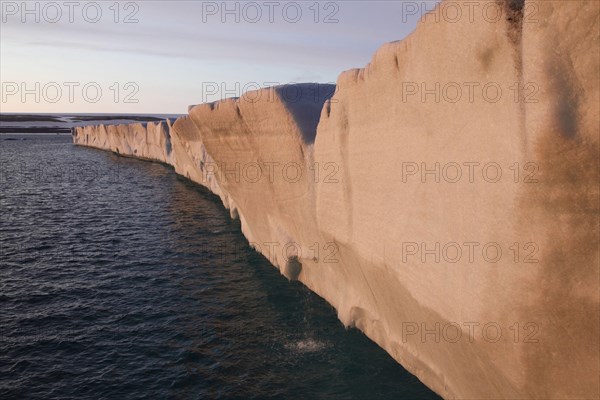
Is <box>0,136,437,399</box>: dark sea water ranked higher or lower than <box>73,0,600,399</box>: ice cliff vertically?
lower

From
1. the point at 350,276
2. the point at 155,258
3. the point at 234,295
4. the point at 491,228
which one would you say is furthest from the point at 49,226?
the point at 491,228

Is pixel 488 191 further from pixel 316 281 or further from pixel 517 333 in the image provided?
pixel 316 281

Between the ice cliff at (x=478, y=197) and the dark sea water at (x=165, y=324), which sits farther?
the dark sea water at (x=165, y=324)

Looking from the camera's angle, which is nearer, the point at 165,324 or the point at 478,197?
the point at 478,197

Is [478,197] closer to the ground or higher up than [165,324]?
higher up

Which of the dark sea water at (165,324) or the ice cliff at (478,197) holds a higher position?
the ice cliff at (478,197)
